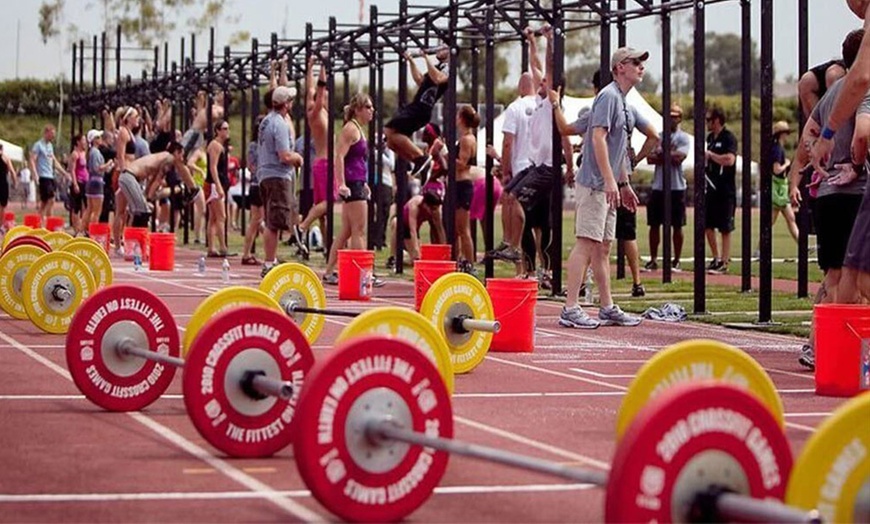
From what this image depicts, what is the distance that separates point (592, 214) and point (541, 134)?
4.19 meters

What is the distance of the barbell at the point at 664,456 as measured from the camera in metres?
5.29

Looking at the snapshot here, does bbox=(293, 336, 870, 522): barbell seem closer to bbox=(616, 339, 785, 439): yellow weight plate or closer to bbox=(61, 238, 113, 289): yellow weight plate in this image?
bbox=(616, 339, 785, 439): yellow weight plate

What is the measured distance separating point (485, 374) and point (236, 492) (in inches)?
185

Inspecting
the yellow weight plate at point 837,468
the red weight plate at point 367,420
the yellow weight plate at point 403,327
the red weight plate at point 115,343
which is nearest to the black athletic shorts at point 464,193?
the red weight plate at point 115,343

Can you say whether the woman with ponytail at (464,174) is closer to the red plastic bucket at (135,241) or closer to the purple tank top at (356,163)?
the purple tank top at (356,163)

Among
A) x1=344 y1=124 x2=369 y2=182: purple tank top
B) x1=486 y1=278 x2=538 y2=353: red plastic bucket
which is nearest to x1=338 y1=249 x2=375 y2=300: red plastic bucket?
x1=344 y1=124 x2=369 y2=182: purple tank top

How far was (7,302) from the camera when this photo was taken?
15.7m

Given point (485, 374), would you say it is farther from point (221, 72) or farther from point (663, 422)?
point (221, 72)

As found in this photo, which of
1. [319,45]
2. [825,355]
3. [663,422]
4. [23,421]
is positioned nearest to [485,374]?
[825,355]

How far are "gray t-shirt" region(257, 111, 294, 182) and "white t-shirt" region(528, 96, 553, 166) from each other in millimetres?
4295

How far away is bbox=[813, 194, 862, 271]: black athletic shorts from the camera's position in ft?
38.2

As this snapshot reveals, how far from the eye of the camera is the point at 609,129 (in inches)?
603

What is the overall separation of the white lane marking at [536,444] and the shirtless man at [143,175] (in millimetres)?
17749

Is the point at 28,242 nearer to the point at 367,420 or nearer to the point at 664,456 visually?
the point at 367,420
